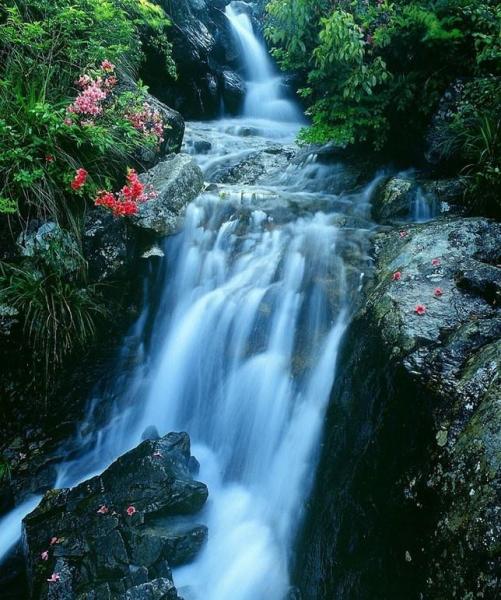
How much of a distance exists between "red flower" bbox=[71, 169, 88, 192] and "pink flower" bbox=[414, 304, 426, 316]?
3334 millimetres

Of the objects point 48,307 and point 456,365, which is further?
Answer: point 48,307

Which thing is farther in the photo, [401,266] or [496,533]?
[401,266]

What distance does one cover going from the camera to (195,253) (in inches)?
214

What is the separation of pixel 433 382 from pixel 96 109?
3.95m

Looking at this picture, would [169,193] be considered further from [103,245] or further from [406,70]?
[406,70]

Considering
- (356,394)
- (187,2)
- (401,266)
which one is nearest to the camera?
(356,394)

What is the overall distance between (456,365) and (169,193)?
399 cm

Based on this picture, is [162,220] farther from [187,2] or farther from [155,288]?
[187,2]

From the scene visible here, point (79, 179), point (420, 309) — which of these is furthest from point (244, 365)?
point (79, 179)

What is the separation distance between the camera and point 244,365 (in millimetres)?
4531

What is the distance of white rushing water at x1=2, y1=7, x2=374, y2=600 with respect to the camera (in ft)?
11.9

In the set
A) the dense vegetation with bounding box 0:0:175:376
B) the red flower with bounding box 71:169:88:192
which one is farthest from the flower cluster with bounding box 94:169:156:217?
the red flower with bounding box 71:169:88:192

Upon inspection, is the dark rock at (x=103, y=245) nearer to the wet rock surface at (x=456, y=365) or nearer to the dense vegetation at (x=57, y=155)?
the dense vegetation at (x=57, y=155)

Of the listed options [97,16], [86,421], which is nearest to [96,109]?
[97,16]
